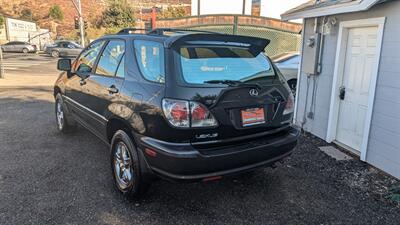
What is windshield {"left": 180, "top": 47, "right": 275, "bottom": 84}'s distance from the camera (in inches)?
115

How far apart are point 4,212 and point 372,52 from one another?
5.01 metres

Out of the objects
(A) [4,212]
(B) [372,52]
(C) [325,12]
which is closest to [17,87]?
(A) [4,212]

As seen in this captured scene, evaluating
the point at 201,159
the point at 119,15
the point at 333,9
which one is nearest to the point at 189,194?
the point at 201,159

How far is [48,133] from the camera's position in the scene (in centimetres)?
571

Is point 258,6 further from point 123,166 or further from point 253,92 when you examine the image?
point 123,166

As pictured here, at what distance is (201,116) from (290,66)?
733cm

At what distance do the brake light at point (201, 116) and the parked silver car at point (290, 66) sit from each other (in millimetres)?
6769

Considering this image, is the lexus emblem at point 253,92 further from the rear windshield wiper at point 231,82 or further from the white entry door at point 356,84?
the white entry door at point 356,84

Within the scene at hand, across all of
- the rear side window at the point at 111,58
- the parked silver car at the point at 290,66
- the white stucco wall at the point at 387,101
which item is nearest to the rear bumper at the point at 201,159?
the rear side window at the point at 111,58

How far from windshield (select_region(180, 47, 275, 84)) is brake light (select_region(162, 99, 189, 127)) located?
23 cm

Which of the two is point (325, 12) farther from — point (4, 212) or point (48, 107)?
point (48, 107)

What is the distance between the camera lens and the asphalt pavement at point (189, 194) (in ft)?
10.2

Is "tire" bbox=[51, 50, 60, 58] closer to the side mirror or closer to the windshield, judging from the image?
the side mirror

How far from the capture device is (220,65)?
3.09 meters
